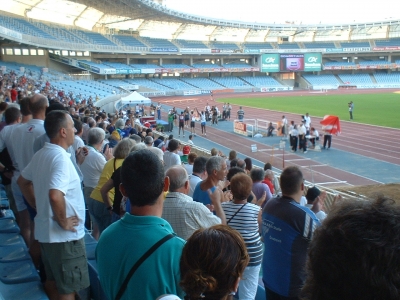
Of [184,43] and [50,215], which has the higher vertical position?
[184,43]

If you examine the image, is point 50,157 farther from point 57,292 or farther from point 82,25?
point 82,25

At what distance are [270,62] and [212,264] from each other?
78.0 metres

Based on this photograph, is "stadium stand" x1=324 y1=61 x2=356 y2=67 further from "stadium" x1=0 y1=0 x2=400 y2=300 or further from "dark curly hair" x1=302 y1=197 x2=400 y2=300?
"dark curly hair" x1=302 y1=197 x2=400 y2=300

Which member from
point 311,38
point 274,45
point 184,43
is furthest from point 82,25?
point 311,38

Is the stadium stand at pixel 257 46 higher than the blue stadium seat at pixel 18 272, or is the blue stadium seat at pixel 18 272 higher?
the stadium stand at pixel 257 46

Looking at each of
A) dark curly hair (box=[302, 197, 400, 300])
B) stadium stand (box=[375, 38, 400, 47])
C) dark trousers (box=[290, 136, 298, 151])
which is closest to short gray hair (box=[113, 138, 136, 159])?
dark curly hair (box=[302, 197, 400, 300])

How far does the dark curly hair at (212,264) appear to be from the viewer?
1.75 meters

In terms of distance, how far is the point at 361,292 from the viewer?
3.68ft

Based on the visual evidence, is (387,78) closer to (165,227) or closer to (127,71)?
(127,71)

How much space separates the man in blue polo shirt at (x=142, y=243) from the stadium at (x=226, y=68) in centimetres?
1517

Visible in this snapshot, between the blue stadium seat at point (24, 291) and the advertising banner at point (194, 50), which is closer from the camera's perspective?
the blue stadium seat at point (24, 291)

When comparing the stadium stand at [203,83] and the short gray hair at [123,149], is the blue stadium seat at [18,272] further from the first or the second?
the stadium stand at [203,83]

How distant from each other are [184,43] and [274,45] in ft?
64.9

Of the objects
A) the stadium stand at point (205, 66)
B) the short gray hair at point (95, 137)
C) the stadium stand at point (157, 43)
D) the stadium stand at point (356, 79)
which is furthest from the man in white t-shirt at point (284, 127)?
the stadium stand at point (356, 79)
